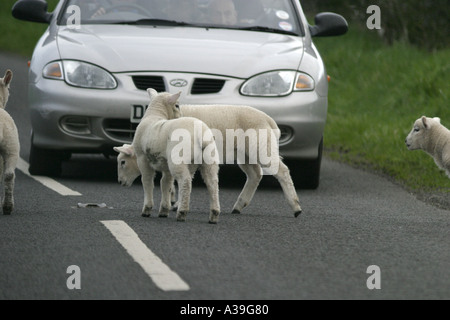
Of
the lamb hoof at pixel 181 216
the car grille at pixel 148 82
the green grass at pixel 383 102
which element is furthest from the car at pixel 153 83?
the lamb hoof at pixel 181 216

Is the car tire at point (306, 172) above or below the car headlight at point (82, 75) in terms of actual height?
below

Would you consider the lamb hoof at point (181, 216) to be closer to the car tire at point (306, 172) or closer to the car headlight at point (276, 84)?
the car headlight at point (276, 84)

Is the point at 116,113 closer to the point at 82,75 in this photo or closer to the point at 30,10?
the point at 82,75

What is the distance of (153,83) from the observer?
30.5ft

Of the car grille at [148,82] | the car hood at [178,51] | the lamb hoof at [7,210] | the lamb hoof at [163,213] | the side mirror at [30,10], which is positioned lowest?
the lamb hoof at [163,213]

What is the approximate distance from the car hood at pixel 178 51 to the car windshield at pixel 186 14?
0.31 meters

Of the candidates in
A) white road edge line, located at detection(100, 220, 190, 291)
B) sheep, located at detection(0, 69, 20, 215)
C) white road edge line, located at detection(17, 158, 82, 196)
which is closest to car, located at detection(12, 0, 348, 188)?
white road edge line, located at detection(17, 158, 82, 196)

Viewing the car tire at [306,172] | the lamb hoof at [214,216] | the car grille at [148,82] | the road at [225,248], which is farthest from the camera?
the car tire at [306,172]

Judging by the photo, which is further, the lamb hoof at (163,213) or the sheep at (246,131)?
the sheep at (246,131)

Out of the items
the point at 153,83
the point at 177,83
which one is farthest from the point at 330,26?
the point at 153,83

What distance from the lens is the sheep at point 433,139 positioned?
33.4ft

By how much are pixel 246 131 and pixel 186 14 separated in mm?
2867

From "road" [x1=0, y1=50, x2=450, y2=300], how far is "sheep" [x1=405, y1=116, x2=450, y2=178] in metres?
1.09
